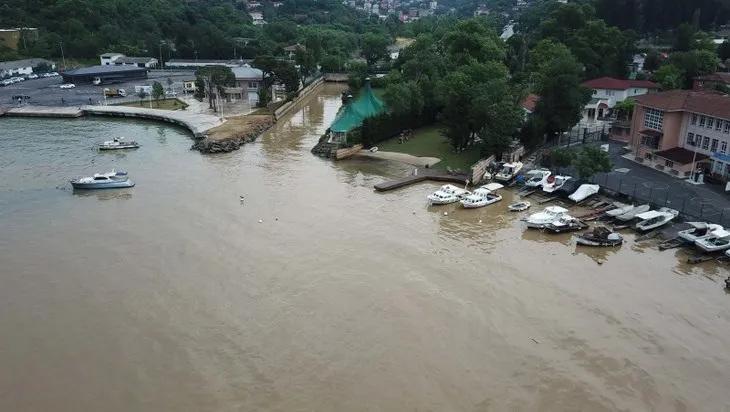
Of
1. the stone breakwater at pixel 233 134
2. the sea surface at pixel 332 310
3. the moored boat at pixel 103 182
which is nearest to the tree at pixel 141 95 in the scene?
the stone breakwater at pixel 233 134

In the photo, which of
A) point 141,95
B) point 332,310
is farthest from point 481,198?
point 141,95

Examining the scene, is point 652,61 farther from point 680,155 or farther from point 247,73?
point 247,73

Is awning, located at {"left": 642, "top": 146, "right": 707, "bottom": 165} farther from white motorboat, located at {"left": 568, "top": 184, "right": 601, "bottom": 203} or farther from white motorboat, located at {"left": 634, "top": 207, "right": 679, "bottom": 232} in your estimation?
white motorboat, located at {"left": 634, "top": 207, "right": 679, "bottom": 232}

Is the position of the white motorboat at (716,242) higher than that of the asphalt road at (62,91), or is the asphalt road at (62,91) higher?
the asphalt road at (62,91)

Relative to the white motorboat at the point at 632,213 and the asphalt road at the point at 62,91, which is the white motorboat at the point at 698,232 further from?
the asphalt road at the point at 62,91

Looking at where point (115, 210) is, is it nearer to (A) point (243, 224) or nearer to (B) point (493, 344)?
(A) point (243, 224)
